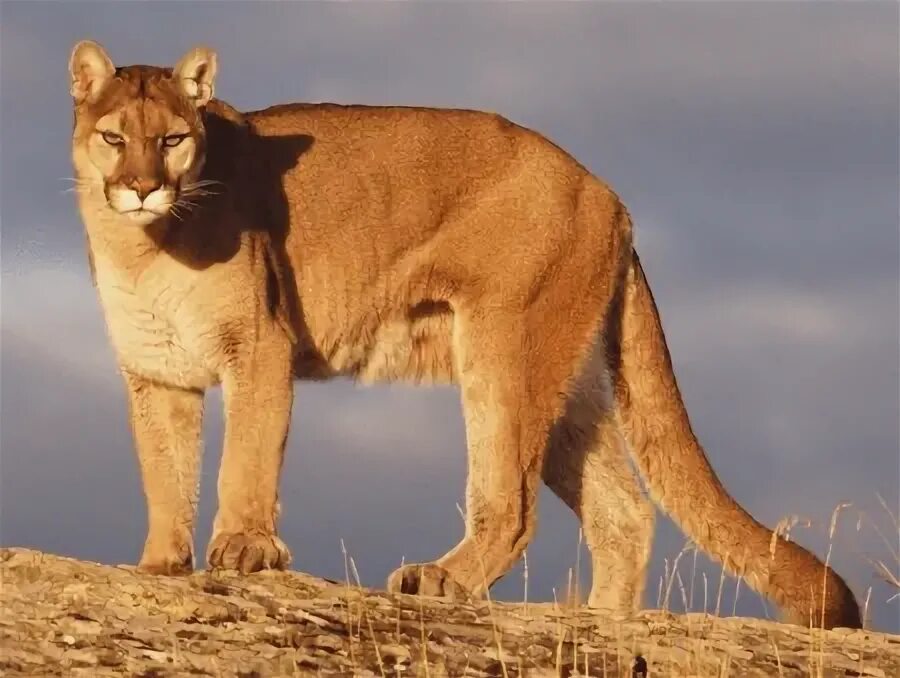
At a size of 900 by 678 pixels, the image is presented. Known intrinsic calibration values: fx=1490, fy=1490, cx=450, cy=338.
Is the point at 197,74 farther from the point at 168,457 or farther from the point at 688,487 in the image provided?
the point at 688,487

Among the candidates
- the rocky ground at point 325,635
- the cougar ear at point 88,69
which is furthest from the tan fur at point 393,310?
the rocky ground at point 325,635

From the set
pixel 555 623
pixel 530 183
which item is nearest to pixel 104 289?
pixel 530 183

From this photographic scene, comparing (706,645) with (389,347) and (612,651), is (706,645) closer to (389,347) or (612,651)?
(612,651)

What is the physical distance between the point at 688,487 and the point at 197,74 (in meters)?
3.00

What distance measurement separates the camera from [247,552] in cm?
589

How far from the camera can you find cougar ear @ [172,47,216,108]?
6.59m

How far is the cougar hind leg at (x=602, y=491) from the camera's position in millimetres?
7332

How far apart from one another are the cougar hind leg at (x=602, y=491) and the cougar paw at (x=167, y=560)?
203 cm

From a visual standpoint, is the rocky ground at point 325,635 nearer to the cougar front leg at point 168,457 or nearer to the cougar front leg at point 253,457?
the cougar front leg at point 253,457

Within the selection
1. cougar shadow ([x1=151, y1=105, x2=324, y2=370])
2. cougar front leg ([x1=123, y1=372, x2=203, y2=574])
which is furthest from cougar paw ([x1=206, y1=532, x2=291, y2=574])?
cougar shadow ([x1=151, y1=105, x2=324, y2=370])

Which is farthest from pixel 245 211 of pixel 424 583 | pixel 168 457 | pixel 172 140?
pixel 424 583

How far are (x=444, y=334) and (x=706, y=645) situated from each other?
2.49 meters

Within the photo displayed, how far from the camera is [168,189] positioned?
6219 mm

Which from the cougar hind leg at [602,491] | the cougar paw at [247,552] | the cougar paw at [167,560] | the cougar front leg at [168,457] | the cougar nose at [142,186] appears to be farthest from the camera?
the cougar hind leg at [602,491]
